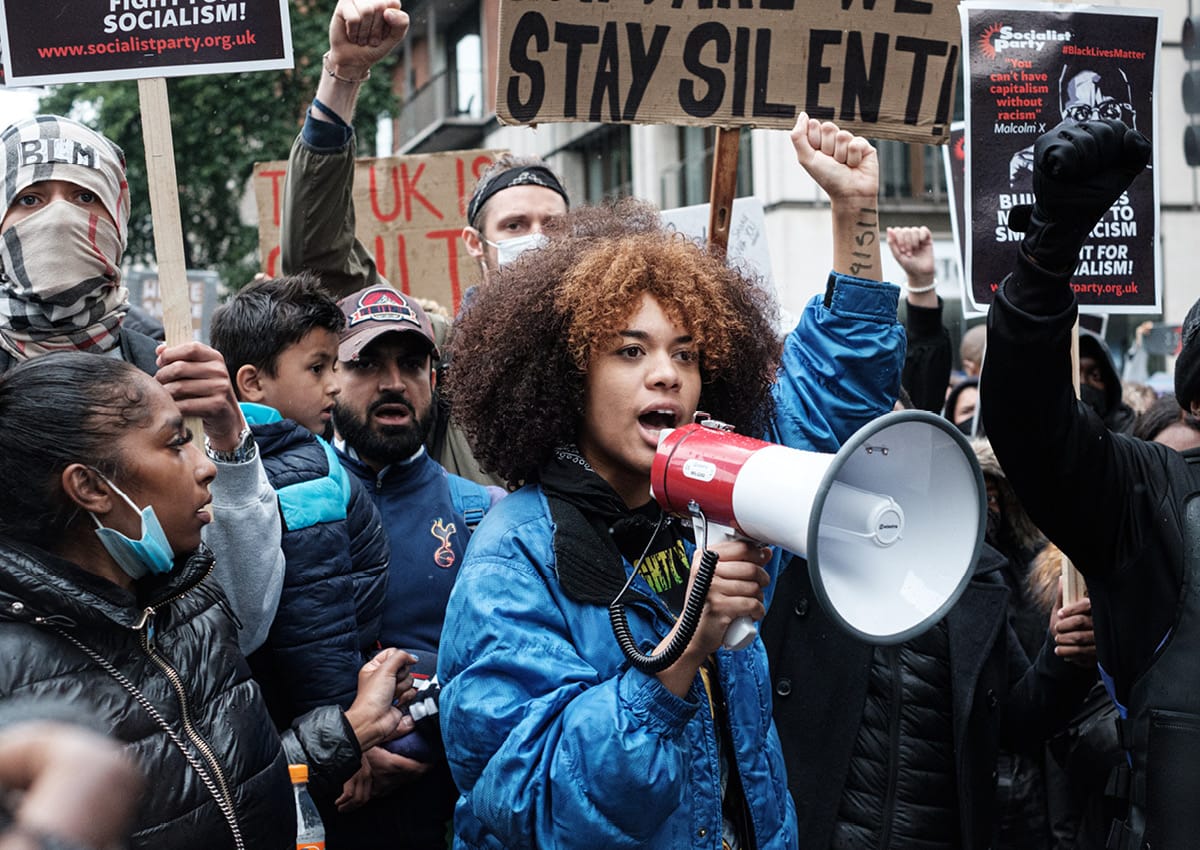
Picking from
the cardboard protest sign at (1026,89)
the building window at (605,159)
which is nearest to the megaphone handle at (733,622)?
the cardboard protest sign at (1026,89)

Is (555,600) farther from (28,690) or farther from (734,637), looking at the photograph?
(28,690)

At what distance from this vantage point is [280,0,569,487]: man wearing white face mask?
10.5 feet

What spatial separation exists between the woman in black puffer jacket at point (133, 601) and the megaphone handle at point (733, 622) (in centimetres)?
83

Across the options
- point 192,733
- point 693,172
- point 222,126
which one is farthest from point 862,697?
point 693,172

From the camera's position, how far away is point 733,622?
7.03 ft

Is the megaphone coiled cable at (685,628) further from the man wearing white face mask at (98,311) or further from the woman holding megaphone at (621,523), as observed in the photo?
the man wearing white face mask at (98,311)

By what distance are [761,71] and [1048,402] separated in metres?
1.39

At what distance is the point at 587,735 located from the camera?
2.11m

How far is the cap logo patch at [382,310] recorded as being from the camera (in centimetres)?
362

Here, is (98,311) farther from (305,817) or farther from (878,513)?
(878,513)

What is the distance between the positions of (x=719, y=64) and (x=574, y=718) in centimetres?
195

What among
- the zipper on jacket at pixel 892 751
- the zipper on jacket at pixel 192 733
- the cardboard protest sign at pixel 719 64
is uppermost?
the cardboard protest sign at pixel 719 64

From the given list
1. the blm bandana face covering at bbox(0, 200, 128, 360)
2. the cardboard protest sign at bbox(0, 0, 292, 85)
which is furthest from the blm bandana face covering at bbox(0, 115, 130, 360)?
the cardboard protest sign at bbox(0, 0, 292, 85)

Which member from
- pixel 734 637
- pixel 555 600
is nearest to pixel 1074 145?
pixel 734 637
